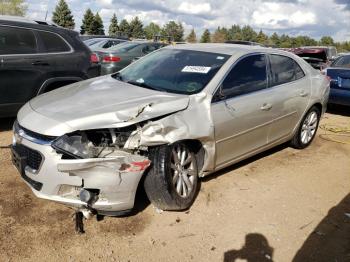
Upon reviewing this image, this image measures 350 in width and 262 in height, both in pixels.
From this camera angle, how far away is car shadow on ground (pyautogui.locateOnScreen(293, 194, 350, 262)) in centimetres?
366

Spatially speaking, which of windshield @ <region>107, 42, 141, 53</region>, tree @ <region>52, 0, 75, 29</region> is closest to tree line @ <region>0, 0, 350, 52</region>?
tree @ <region>52, 0, 75, 29</region>

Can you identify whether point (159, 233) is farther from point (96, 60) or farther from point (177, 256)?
point (96, 60)

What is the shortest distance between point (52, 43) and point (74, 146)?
3.65 metres

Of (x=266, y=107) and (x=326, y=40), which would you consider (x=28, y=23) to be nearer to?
(x=266, y=107)

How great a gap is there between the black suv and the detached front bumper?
2774 mm

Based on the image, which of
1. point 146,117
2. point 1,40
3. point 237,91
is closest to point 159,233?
point 146,117

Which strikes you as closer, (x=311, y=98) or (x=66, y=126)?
(x=66, y=126)

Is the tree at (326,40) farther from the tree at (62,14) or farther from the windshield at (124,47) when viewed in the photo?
the windshield at (124,47)

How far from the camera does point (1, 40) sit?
6117 mm

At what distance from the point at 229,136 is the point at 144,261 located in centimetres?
178

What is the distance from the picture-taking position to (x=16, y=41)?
6.27 metres

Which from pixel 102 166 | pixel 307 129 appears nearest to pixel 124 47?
pixel 307 129

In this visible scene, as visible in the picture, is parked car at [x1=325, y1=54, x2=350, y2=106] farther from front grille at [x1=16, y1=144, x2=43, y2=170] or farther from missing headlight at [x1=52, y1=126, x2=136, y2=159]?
front grille at [x1=16, y1=144, x2=43, y2=170]

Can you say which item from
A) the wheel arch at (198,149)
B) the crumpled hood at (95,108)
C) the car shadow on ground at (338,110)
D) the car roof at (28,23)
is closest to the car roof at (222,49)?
the crumpled hood at (95,108)
